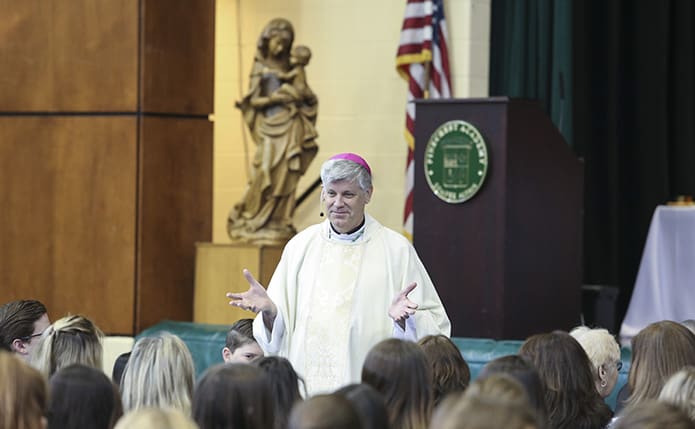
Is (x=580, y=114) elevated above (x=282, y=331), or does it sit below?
above

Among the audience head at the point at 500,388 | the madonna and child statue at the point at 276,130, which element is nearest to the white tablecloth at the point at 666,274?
the madonna and child statue at the point at 276,130

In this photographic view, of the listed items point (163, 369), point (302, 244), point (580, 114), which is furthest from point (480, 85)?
A: point (163, 369)

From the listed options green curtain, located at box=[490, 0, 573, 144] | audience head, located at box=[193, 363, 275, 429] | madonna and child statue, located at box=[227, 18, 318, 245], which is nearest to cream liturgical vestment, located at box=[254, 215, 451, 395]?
audience head, located at box=[193, 363, 275, 429]

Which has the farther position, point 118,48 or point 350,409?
point 118,48

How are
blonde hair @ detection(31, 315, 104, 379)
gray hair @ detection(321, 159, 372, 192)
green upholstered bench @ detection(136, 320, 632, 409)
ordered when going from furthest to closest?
green upholstered bench @ detection(136, 320, 632, 409)
gray hair @ detection(321, 159, 372, 192)
blonde hair @ detection(31, 315, 104, 379)

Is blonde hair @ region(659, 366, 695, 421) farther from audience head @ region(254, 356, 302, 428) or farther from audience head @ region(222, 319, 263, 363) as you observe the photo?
audience head @ region(222, 319, 263, 363)

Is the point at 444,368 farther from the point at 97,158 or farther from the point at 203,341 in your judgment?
the point at 97,158

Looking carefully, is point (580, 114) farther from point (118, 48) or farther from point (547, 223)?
point (118, 48)

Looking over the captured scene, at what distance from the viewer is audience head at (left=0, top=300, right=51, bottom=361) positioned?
542cm

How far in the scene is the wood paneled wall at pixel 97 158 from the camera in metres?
8.62

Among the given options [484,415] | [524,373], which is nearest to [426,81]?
[524,373]

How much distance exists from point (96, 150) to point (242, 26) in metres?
2.63

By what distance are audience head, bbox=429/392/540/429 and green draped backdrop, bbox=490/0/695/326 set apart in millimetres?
7962

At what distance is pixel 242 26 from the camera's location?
10.9 m
